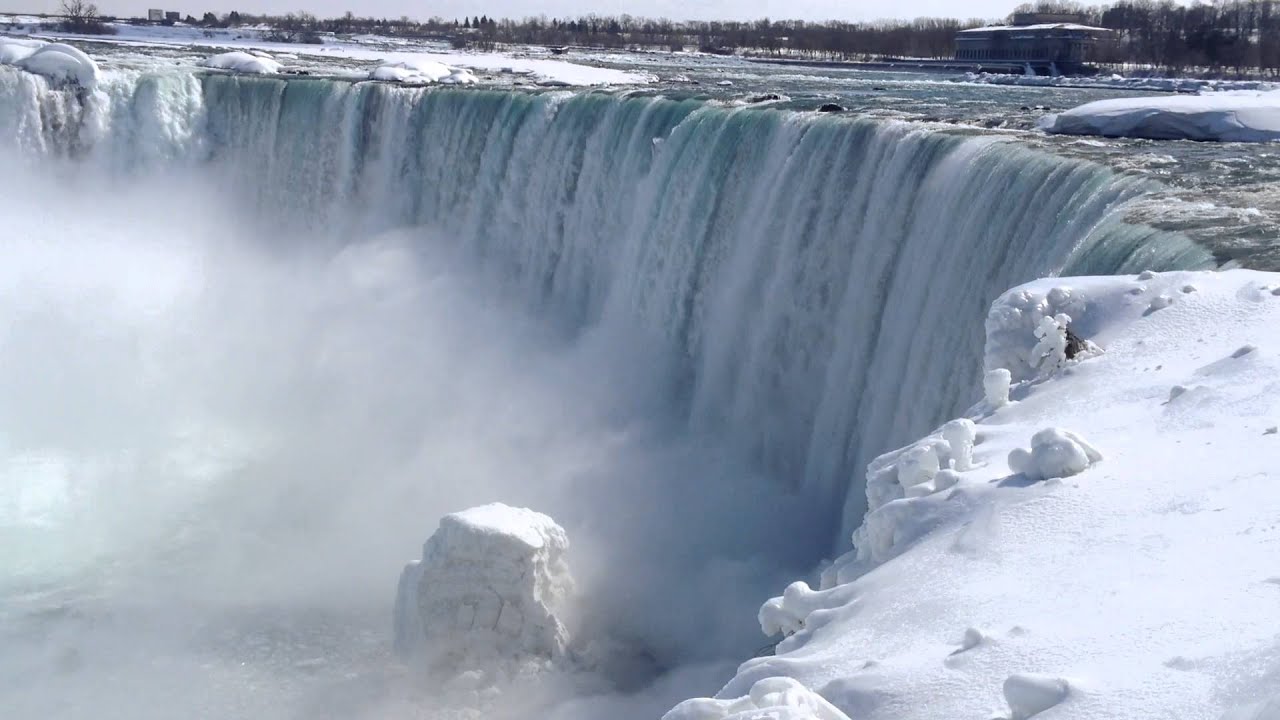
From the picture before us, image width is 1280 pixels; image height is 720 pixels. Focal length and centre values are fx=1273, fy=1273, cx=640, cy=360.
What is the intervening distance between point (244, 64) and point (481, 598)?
17.9 metres

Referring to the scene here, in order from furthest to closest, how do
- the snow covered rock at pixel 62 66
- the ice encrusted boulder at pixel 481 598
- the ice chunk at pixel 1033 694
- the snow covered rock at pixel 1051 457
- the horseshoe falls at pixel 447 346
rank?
the snow covered rock at pixel 62 66 → the horseshoe falls at pixel 447 346 → the ice encrusted boulder at pixel 481 598 → the snow covered rock at pixel 1051 457 → the ice chunk at pixel 1033 694

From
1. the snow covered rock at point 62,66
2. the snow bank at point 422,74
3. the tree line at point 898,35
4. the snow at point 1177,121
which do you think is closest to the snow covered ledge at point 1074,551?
the snow at point 1177,121

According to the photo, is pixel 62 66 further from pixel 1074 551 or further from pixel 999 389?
pixel 1074 551

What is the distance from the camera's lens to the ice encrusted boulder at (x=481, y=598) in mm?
10172

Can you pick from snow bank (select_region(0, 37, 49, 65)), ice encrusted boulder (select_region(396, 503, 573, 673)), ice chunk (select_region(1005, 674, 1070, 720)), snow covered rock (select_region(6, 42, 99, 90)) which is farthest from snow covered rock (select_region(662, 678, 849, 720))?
snow bank (select_region(0, 37, 49, 65))

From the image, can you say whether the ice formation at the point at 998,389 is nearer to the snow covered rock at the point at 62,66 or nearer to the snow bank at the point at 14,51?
the snow covered rock at the point at 62,66

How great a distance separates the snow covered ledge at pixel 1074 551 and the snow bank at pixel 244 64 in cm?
2015

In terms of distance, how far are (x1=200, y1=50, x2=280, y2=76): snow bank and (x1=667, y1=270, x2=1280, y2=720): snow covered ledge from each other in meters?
20.2

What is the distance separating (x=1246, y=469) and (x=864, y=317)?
7.14m

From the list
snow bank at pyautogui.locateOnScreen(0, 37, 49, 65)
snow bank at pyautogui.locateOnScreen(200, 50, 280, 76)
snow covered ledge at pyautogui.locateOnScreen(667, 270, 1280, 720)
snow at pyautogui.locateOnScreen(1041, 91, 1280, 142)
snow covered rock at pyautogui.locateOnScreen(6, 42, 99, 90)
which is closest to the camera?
snow covered ledge at pyautogui.locateOnScreen(667, 270, 1280, 720)

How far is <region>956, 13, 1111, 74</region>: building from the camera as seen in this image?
46.6 meters

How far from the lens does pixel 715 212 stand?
1499 cm

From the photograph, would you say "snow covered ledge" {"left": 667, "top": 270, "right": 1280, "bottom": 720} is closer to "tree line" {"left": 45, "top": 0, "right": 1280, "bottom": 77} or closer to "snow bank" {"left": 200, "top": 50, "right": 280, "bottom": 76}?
"snow bank" {"left": 200, "top": 50, "right": 280, "bottom": 76}

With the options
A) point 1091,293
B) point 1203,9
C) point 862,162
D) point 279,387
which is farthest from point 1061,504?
point 1203,9
